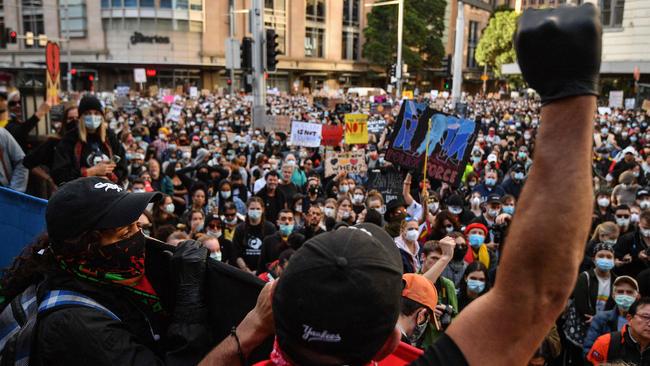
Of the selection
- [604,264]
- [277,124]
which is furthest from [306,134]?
[604,264]

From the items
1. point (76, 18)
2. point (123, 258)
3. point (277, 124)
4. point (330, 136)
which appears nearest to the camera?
point (123, 258)

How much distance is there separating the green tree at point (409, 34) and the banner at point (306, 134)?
47352mm

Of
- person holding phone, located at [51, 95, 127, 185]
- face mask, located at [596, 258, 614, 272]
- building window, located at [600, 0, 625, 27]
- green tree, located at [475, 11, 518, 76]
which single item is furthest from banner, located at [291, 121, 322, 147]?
green tree, located at [475, 11, 518, 76]

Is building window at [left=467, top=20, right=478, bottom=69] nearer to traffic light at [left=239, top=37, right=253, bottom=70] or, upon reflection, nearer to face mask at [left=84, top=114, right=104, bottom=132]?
traffic light at [left=239, top=37, right=253, bottom=70]

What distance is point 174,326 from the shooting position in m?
1.63

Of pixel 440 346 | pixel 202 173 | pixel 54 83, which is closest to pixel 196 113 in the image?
pixel 202 173

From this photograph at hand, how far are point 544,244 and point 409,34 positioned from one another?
61930 millimetres

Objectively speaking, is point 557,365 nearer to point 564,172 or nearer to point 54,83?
point 564,172

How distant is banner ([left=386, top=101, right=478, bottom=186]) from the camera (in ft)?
25.5

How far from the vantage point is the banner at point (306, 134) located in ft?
43.1

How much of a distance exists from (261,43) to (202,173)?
7237 millimetres

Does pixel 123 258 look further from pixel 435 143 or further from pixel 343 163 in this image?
pixel 343 163

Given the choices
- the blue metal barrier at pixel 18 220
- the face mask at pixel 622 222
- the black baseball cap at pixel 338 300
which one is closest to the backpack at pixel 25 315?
the black baseball cap at pixel 338 300

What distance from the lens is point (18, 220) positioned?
2713 millimetres
